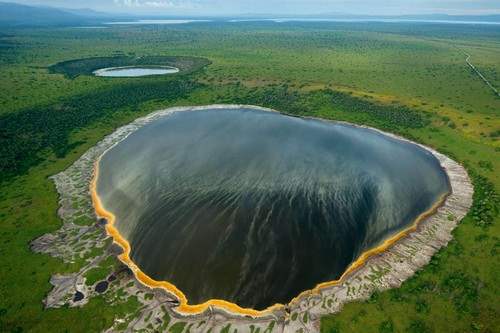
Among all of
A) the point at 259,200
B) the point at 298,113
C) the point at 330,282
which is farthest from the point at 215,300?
the point at 298,113

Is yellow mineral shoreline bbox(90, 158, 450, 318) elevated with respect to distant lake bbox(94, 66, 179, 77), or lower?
lower

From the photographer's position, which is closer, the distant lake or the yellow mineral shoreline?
the yellow mineral shoreline

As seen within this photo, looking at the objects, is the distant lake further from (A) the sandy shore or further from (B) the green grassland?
(A) the sandy shore

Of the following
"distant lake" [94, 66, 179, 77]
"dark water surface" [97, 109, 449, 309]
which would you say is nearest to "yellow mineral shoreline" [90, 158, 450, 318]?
"dark water surface" [97, 109, 449, 309]

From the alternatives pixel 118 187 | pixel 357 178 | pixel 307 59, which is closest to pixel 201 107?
pixel 118 187

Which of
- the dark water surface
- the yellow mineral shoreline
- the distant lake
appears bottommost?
A: the yellow mineral shoreline

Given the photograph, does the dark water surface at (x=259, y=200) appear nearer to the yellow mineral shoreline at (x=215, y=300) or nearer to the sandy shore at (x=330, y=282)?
the yellow mineral shoreline at (x=215, y=300)

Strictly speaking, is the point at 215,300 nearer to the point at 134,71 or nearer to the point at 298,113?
the point at 298,113
